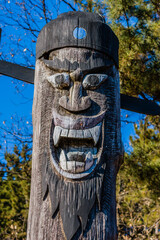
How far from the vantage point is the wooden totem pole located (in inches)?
71.8

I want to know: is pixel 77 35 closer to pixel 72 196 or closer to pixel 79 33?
pixel 79 33

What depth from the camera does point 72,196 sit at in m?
1.83

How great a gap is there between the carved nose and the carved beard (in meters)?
0.46

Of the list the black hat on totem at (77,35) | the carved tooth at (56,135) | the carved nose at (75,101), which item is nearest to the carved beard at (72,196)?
the carved tooth at (56,135)

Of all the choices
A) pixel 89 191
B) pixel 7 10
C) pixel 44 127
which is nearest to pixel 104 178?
pixel 89 191

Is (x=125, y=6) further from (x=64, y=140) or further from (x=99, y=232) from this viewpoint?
(x=99, y=232)

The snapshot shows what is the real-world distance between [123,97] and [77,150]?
1100mm

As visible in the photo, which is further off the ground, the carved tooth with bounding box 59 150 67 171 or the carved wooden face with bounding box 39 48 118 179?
the carved wooden face with bounding box 39 48 118 179

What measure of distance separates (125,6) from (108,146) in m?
3.69

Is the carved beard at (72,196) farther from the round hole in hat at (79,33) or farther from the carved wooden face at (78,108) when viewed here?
the round hole in hat at (79,33)

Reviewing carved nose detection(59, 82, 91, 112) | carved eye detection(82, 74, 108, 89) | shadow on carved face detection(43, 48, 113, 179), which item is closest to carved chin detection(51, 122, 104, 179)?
shadow on carved face detection(43, 48, 113, 179)

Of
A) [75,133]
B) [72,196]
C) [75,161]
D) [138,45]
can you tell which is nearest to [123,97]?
[75,133]

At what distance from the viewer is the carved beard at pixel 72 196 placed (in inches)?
70.1

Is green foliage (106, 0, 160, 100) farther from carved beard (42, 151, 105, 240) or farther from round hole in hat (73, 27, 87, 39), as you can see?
carved beard (42, 151, 105, 240)
